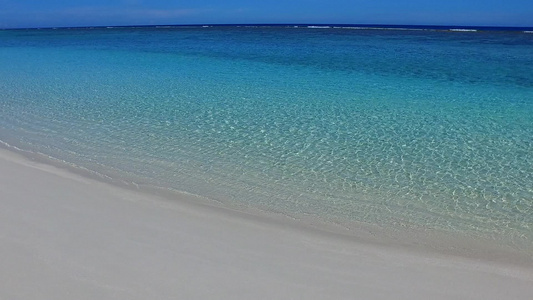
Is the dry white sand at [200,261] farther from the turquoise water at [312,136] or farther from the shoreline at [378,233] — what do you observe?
the turquoise water at [312,136]

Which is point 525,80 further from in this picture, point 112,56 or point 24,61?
point 24,61

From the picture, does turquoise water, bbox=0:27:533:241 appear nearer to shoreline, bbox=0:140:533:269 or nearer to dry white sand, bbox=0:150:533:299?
shoreline, bbox=0:140:533:269

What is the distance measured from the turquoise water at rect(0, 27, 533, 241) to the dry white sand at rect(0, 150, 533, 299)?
0.54m

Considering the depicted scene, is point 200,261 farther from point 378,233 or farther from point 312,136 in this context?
point 312,136

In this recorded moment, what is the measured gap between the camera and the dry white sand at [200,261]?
8.73ft

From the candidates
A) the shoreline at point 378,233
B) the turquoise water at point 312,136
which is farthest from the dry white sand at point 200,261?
the turquoise water at point 312,136

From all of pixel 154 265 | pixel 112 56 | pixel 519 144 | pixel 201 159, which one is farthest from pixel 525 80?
pixel 112 56

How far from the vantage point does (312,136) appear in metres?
6.14

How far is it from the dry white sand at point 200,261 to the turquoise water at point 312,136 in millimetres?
544

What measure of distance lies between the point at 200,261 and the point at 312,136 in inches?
134

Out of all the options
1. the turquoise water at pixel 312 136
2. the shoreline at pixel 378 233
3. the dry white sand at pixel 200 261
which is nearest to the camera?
the dry white sand at pixel 200 261

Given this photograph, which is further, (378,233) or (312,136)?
(312,136)

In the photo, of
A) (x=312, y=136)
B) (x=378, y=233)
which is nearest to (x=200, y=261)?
(x=378, y=233)

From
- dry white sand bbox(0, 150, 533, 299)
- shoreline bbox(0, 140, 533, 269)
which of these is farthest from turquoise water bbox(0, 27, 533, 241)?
dry white sand bbox(0, 150, 533, 299)
